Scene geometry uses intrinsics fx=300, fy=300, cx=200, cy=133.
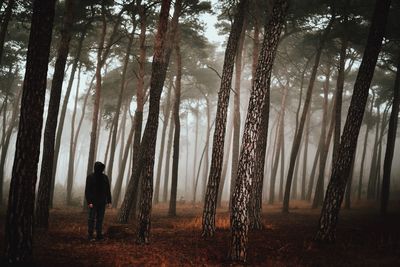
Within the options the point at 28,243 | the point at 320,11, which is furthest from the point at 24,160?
the point at 320,11

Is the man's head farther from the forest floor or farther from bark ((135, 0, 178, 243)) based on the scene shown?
the forest floor

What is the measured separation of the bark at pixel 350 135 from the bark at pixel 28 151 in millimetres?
7640

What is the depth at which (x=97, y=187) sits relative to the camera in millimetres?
8641

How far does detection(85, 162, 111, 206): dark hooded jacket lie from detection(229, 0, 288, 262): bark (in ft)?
13.0

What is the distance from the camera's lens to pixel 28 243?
18.4ft

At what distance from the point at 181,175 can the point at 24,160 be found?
63.9 m

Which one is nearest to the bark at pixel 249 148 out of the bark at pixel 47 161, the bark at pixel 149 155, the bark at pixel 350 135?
the bark at pixel 149 155

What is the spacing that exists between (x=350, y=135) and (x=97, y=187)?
7.60m

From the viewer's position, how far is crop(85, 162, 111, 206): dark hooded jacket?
850 cm

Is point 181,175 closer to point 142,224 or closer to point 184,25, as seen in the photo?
point 184,25

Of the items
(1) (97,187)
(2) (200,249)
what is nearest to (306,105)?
(2) (200,249)

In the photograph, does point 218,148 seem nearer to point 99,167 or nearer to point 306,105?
point 99,167

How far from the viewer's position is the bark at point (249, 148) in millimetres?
6594

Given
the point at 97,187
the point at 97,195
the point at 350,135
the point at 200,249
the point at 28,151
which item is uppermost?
the point at 350,135
